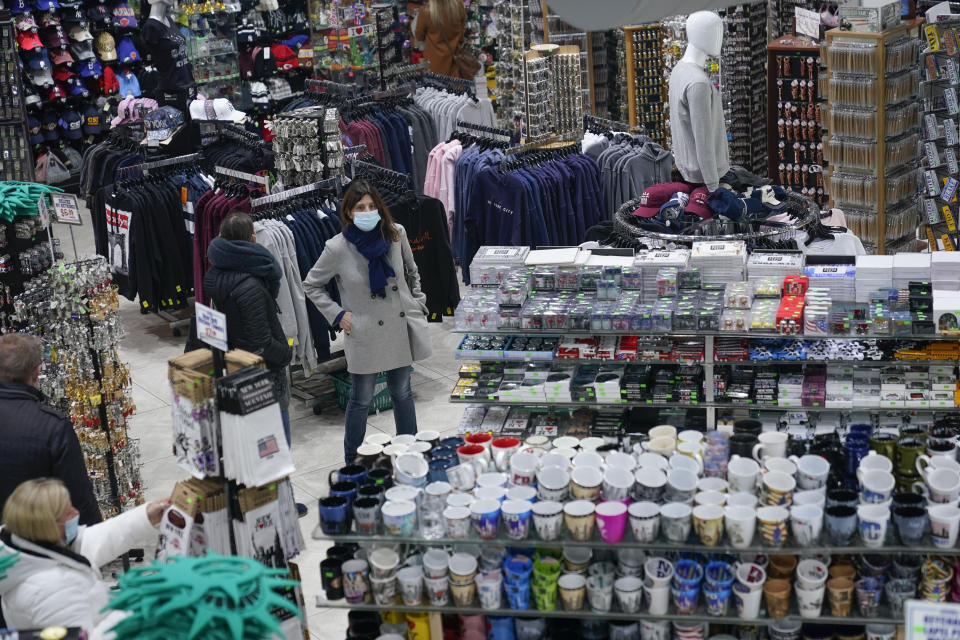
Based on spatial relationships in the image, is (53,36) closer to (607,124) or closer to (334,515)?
(607,124)

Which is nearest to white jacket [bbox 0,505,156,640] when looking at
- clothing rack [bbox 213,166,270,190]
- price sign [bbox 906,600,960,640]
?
price sign [bbox 906,600,960,640]

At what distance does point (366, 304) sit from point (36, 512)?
2598 millimetres

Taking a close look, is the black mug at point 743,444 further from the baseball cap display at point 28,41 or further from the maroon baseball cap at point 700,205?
the baseball cap display at point 28,41

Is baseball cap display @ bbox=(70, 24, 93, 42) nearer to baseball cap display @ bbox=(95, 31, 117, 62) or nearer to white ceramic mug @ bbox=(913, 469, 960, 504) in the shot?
baseball cap display @ bbox=(95, 31, 117, 62)

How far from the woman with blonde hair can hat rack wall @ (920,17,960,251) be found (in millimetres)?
5020

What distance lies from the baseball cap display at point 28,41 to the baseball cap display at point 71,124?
35.2 inches

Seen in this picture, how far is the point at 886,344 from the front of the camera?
A: 202 inches

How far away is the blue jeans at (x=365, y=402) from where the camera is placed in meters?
6.25

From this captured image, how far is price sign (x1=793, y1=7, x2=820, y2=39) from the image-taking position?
30.7 ft

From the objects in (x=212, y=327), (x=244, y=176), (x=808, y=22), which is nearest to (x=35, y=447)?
(x=212, y=327)

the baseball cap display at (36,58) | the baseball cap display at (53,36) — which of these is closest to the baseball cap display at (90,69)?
the baseball cap display at (53,36)

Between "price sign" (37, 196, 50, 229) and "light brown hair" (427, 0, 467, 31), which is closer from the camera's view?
"price sign" (37, 196, 50, 229)

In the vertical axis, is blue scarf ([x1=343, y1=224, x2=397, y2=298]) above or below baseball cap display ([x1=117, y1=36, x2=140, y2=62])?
below

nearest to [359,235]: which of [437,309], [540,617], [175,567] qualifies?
[437,309]
